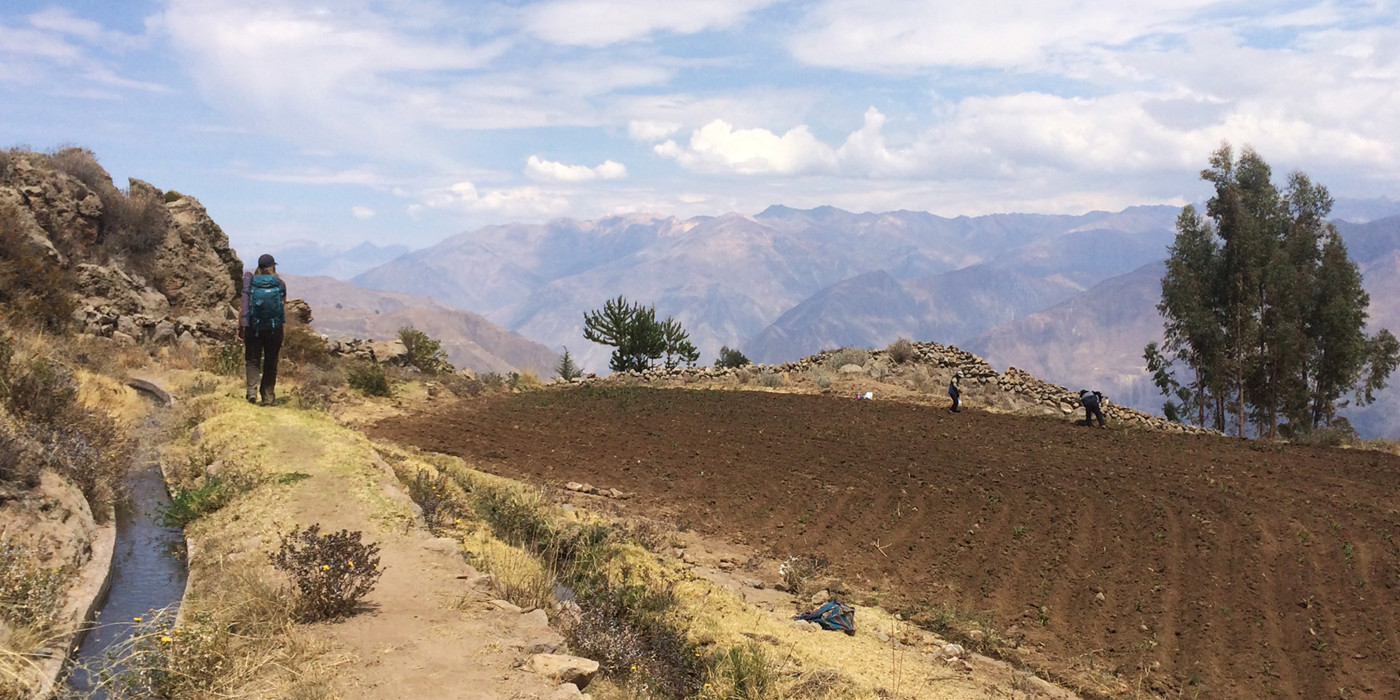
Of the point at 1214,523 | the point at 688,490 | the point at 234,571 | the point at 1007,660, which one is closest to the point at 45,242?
the point at 688,490

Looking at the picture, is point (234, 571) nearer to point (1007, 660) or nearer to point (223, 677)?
point (223, 677)

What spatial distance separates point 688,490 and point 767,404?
373 inches

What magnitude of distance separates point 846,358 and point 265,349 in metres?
23.4

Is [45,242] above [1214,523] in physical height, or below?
above

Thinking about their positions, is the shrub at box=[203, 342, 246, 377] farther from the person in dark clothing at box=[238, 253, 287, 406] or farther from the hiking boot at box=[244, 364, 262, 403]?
the person in dark clothing at box=[238, 253, 287, 406]

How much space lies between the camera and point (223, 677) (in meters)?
4.79

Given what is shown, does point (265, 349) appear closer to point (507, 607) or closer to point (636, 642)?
point (507, 607)

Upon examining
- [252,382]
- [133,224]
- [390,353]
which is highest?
[133,224]

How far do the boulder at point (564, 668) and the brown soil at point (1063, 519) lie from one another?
475cm

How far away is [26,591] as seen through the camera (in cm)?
537

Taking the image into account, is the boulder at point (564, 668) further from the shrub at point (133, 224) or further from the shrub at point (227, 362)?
the shrub at point (133, 224)

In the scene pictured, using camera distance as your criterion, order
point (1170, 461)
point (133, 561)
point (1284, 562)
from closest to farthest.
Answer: point (133, 561) → point (1284, 562) → point (1170, 461)

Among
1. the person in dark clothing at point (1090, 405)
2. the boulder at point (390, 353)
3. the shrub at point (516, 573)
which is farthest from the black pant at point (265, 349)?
the person in dark clothing at point (1090, 405)

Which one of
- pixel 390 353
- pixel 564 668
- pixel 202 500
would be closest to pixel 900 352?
pixel 390 353
